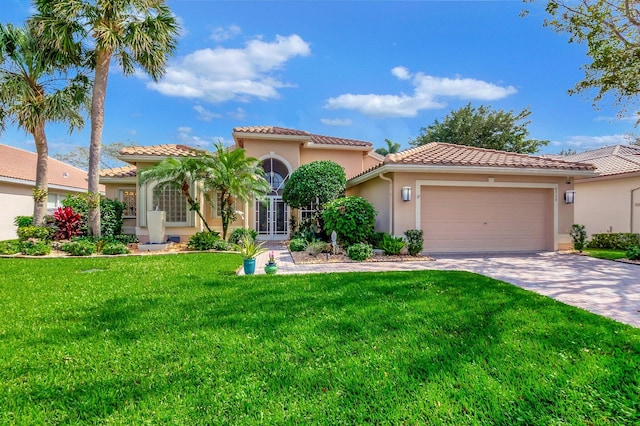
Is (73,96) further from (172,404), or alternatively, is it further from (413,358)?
(413,358)

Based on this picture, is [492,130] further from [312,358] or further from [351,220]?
[312,358]

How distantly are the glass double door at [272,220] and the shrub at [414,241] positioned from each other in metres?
7.90

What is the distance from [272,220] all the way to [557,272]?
12898 millimetres

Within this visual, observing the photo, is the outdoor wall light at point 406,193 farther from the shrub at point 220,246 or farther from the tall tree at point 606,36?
the tall tree at point 606,36

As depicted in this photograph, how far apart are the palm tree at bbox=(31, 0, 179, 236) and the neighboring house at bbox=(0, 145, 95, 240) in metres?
9.57

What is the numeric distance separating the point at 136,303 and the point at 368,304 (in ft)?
14.0

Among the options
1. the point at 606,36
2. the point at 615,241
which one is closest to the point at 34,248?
the point at 606,36

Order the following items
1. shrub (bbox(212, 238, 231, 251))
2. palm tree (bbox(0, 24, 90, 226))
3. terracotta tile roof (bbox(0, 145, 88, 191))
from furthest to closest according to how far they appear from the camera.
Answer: terracotta tile roof (bbox(0, 145, 88, 191)) < palm tree (bbox(0, 24, 90, 226)) < shrub (bbox(212, 238, 231, 251))

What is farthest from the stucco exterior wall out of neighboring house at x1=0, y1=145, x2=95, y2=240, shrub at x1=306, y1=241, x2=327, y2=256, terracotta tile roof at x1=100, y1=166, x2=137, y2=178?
neighboring house at x1=0, y1=145, x2=95, y2=240

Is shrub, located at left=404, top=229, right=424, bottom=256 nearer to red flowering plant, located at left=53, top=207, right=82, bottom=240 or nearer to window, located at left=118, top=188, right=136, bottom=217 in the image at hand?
red flowering plant, located at left=53, top=207, right=82, bottom=240

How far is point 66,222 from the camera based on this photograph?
44.3ft

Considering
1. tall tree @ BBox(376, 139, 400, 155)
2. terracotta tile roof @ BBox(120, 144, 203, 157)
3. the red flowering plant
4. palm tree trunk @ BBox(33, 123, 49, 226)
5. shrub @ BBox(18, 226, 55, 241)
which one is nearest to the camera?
shrub @ BBox(18, 226, 55, 241)

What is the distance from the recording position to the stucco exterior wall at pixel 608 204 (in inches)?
596

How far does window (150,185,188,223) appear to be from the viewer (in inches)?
590
